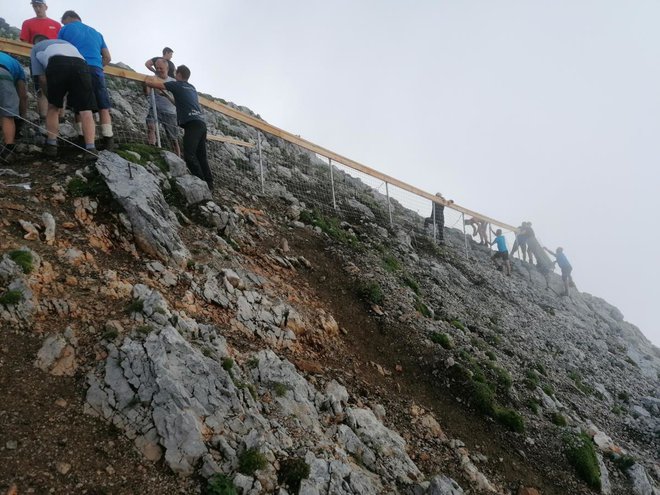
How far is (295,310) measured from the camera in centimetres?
704

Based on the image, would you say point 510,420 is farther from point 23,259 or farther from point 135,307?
point 23,259

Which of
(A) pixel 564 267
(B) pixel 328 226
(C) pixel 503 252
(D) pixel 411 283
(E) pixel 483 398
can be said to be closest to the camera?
(E) pixel 483 398

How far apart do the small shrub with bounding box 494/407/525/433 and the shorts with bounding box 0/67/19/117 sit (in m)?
9.84

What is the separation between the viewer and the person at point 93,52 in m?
7.60

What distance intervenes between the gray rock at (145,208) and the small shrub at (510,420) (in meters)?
5.91


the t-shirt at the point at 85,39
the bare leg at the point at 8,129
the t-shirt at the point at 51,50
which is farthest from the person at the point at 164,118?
the bare leg at the point at 8,129

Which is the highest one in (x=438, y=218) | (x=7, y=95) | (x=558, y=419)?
(x=438, y=218)

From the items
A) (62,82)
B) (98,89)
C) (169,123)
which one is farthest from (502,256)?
(62,82)

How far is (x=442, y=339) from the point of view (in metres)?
8.52

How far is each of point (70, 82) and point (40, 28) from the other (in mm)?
2986

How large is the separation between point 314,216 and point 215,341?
20.9 feet

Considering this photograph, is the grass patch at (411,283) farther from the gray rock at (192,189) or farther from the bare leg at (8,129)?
the bare leg at (8,129)

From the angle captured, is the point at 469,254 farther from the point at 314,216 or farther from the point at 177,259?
the point at 177,259

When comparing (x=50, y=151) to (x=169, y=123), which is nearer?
(x=50, y=151)
